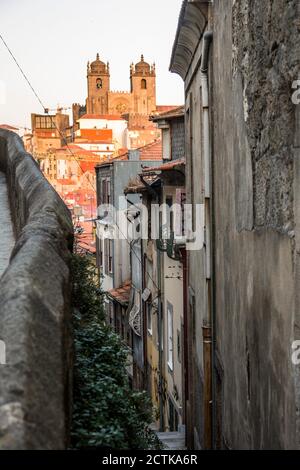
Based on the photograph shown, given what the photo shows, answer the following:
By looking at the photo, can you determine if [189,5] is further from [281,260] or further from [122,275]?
[122,275]

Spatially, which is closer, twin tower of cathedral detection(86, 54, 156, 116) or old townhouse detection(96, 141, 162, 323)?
old townhouse detection(96, 141, 162, 323)

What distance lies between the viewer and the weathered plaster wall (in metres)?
3.78

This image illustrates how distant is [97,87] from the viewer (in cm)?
14450

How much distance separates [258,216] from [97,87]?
14384 centimetres

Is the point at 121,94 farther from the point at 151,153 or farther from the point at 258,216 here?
the point at 258,216

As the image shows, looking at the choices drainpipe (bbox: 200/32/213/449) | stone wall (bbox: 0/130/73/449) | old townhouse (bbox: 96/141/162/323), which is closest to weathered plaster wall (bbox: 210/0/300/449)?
drainpipe (bbox: 200/32/213/449)

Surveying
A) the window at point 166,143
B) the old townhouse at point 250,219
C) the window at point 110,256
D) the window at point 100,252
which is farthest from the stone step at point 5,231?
the window at point 100,252

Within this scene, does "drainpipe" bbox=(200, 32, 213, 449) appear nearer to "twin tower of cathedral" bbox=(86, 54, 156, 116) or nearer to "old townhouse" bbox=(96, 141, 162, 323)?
"old townhouse" bbox=(96, 141, 162, 323)

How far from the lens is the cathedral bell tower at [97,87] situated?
143m

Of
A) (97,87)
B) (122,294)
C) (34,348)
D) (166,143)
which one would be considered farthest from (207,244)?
(97,87)

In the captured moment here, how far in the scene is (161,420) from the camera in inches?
733

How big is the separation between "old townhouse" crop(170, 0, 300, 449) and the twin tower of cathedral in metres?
137
